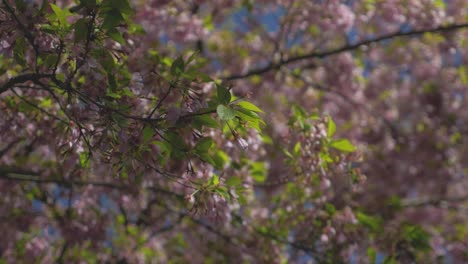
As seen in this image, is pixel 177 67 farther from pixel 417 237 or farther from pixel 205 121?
pixel 417 237

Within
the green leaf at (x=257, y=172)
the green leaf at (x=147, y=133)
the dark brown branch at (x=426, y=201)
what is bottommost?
the dark brown branch at (x=426, y=201)

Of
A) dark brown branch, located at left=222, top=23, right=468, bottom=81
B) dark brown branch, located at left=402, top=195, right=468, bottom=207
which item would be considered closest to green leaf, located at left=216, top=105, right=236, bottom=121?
dark brown branch, located at left=222, top=23, right=468, bottom=81

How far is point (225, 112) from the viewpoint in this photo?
1934 millimetres

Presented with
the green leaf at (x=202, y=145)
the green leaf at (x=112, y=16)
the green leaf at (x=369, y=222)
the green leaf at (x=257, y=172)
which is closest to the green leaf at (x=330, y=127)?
the green leaf at (x=257, y=172)

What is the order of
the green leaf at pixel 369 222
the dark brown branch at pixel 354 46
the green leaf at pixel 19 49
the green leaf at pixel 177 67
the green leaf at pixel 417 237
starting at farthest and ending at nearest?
1. the dark brown branch at pixel 354 46
2. the green leaf at pixel 369 222
3. the green leaf at pixel 417 237
4. the green leaf at pixel 19 49
5. the green leaf at pixel 177 67

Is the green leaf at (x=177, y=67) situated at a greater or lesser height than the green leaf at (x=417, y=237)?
greater

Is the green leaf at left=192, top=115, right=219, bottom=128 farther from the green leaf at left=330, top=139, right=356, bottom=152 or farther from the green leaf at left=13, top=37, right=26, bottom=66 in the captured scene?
the green leaf at left=330, top=139, right=356, bottom=152

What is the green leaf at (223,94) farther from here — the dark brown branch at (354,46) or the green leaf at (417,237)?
the green leaf at (417,237)

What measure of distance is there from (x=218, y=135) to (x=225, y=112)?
1.51 meters

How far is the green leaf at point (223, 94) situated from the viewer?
1.99 m

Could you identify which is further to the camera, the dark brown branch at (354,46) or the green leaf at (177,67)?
the dark brown branch at (354,46)

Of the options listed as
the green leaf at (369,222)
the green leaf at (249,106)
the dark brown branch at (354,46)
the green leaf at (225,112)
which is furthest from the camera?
the dark brown branch at (354,46)

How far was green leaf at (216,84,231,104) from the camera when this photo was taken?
→ 1.99 meters

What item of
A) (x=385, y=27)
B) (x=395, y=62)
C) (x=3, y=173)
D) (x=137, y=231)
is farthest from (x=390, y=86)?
(x=3, y=173)
